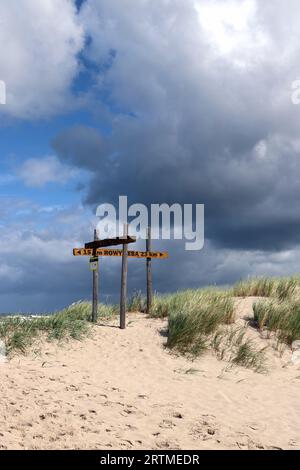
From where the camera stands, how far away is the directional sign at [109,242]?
14828 mm

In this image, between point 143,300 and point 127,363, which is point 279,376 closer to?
point 127,363

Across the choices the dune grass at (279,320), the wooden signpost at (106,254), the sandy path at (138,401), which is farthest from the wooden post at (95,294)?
the dune grass at (279,320)

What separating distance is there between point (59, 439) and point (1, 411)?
1.13m

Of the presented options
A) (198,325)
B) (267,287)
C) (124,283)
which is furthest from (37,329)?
(267,287)

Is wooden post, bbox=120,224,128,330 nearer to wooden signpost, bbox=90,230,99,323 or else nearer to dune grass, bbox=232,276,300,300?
wooden signpost, bbox=90,230,99,323

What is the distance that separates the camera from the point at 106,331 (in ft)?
46.1

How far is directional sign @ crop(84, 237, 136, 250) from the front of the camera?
14.8 m

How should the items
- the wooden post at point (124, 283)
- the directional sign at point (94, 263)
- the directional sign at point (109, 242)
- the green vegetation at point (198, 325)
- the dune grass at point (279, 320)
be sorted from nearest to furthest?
the green vegetation at point (198, 325)
the wooden post at point (124, 283)
the dune grass at point (279, 320)
the directional sign at point (109, 242)
the directional sign at point (94, 263)

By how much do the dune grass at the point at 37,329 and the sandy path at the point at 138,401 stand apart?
372 millimetres

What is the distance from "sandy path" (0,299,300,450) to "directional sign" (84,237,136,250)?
2.93 meters

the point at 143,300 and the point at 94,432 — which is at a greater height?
the point at 143,300

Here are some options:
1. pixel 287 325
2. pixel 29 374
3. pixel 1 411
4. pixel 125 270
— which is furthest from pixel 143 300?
pixel 1 411

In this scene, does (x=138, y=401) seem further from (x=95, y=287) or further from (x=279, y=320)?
(x=279, y=320)

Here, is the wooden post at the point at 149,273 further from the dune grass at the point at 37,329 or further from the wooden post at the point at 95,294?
the dune grass at the point at 37,329
